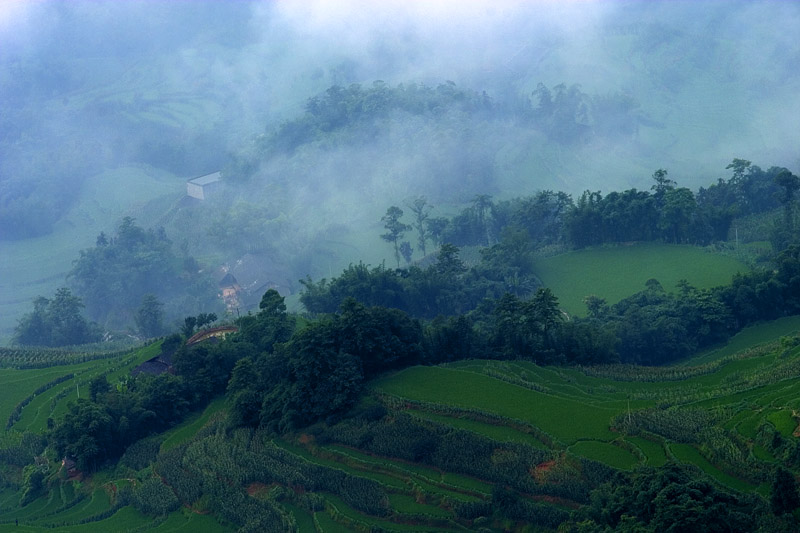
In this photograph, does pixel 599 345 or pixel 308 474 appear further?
pixel 599 345

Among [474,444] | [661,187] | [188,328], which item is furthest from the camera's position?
[661,187]

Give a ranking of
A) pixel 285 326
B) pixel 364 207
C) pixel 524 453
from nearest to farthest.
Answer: pixel 524 453
pixel 285 326
pixel 364 207

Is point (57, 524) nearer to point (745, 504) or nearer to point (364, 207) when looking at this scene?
point (745, 504)

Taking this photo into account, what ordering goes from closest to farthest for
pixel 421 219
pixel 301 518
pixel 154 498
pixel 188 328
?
pixel 301 518, pixel 154 498, pixel 188 328, pixel 421 219

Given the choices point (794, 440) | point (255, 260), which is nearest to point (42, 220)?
point (255, 260)

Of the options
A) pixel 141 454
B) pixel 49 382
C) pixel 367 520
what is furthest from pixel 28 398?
pixel 367 520

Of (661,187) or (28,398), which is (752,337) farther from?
(28,398)

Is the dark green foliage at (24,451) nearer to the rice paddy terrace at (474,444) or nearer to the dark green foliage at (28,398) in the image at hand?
the rice paddy terrace at (474,444)

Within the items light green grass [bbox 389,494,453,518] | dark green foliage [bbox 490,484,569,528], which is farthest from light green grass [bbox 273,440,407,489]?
dark green foliage [bbox 490,484,569,528]
